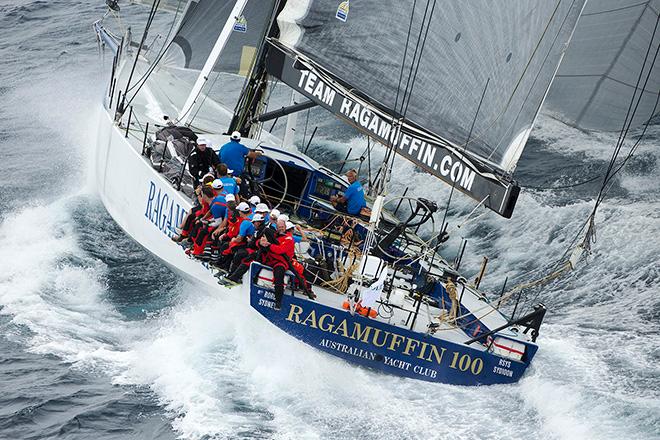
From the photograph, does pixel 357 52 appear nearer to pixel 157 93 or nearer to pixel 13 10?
pixel 157 93

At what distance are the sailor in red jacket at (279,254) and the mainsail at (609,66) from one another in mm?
7813

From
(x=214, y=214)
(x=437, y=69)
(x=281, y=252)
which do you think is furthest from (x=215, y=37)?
(x=281, y=252)

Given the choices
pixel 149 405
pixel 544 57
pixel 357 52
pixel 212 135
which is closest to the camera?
pixel 149 405

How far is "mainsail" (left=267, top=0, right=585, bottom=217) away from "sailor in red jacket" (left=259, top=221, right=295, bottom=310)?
4.75ft

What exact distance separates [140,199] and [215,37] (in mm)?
3255

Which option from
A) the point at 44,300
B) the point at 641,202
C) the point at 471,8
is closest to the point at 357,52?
the point at 471,8

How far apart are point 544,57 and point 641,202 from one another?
562 centimetres

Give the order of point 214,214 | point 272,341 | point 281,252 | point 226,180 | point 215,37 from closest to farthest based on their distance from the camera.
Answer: point 281,252 → point 272,341 → point 214,214 → point 226,180 → point 215,37

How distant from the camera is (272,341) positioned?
1209 centimetres

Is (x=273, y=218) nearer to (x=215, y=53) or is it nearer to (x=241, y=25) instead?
(x=215, y=53)

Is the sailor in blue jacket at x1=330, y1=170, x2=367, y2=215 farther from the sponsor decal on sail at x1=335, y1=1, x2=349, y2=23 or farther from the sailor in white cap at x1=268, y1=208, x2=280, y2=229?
the sponsor decal on sail at x1=335, y1=1, x2=349, y2=23

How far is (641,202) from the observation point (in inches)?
654

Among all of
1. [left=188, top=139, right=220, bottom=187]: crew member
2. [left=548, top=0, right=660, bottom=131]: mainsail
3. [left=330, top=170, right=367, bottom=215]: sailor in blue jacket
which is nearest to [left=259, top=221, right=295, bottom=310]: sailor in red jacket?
[left=330, top=170, right=367, bottom=215]: sailor in blue jacket

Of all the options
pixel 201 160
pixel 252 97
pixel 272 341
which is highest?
pixel 252 97
